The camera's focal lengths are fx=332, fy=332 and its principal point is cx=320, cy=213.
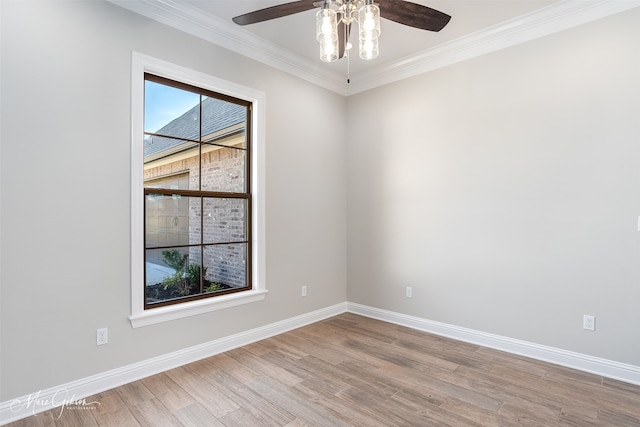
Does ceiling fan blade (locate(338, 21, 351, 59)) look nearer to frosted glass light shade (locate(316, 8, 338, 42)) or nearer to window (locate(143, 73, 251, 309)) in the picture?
frosted glass light shade (locate(316, 8, 338, 42))

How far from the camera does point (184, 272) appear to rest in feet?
9.55

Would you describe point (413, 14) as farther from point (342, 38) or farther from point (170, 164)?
point (170, 164)

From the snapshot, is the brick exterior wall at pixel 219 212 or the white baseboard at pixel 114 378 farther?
the brick exterior wall at pixel 219 212

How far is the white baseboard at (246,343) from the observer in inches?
83.2

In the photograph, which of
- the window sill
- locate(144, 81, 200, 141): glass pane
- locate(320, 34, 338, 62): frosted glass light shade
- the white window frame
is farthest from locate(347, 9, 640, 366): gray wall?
locate(144, 81, 200, 141): glass pane

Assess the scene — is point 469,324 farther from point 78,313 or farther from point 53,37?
point 53,37

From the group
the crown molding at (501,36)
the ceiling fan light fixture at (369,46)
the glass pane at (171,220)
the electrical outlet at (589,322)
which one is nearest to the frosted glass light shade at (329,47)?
the ceiling fan light fixture at (369,46)

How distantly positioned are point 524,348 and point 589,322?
55 centimetres

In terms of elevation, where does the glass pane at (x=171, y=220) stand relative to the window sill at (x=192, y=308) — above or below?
above

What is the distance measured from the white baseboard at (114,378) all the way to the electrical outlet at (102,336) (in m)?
0.22

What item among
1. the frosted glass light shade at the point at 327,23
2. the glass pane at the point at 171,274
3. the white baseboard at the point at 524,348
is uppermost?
the frosted glass light shade at the point at 327,23

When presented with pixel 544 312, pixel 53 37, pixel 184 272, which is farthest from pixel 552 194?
pixel 53 37

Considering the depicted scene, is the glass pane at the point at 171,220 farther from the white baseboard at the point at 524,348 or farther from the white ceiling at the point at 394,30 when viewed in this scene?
the white baseboard at the point at 524,348

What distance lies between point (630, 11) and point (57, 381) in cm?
482
